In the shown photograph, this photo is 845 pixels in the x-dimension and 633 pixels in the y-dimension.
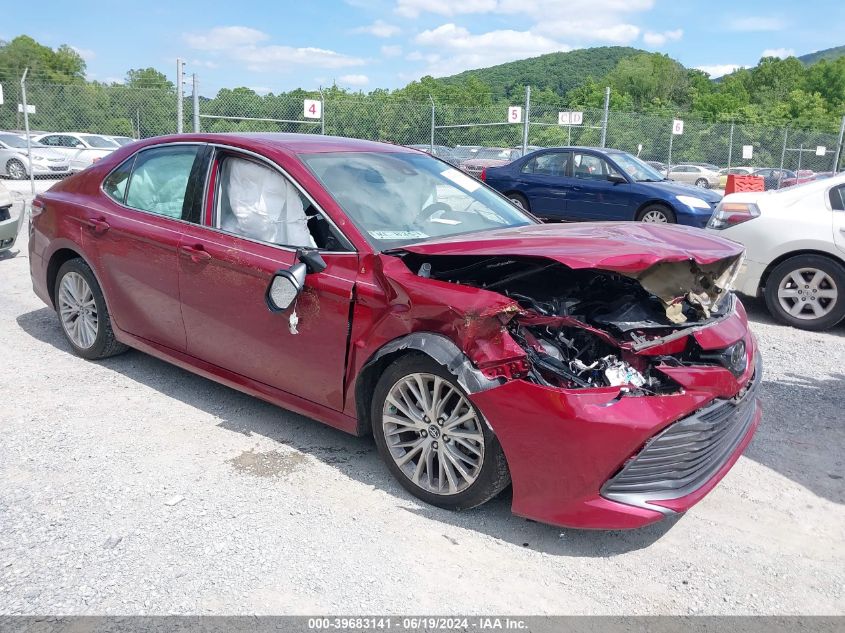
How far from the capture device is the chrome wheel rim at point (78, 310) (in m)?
4.91

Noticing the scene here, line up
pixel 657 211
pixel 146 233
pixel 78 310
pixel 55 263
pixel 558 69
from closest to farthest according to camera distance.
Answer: pixel 146 233 < pixel 78 310 < pixel 55 263 < pixel 657 211 < pixel 558 69

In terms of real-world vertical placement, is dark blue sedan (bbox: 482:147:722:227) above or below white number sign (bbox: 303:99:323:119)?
below

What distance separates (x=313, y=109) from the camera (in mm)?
15867

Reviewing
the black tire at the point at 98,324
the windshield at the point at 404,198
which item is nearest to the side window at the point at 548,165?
the windshield at the point at 404,198

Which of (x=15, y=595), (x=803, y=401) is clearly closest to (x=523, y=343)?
(x=15, y=595)

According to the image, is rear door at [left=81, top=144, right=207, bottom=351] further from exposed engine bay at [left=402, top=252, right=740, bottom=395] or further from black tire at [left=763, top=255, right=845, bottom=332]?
black tire at [left=763, top=255, right=845, bottom=332]

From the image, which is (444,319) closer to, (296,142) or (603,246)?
(603,246)

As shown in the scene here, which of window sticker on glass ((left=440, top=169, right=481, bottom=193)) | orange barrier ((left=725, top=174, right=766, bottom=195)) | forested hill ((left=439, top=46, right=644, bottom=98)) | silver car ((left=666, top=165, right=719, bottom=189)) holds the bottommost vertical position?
window sticker on glass ((left=440, top=169, right=481, bottom=193))

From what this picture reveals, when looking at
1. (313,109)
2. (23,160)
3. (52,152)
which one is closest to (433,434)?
(313,109)

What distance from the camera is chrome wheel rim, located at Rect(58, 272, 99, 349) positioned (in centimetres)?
491

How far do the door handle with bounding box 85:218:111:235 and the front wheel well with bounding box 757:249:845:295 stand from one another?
557 centimetres

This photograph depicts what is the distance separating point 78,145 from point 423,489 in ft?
76.9

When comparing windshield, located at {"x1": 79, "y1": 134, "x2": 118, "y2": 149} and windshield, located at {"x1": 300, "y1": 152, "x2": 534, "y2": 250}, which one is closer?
windshield, located at {"x1": 300, "y1": 152, "x2": 534, "y2": 250}

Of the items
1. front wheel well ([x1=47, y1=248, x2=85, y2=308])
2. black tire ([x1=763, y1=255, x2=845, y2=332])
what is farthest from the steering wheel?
black tire ([x1=763, y1=255, x2=845, y2=332])
